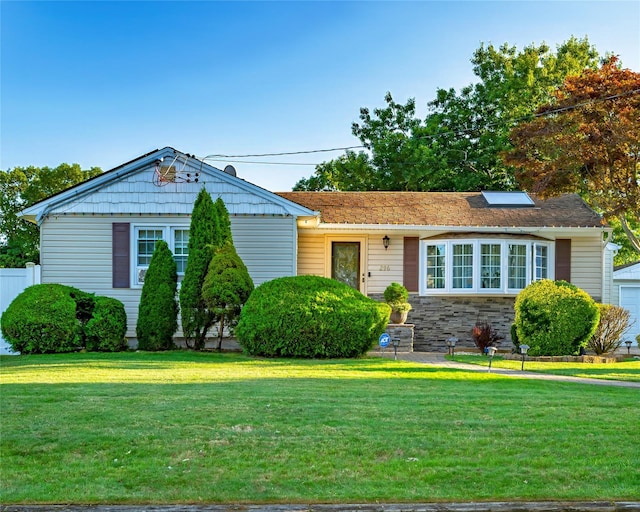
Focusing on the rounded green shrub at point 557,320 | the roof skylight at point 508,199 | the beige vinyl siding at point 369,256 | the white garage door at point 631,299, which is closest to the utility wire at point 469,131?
the roof skylight at point 508,199

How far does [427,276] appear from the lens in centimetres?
1853

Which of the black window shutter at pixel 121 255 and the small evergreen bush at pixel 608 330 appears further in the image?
the black window shutter at pixel 121 255

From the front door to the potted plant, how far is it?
192 centimetres

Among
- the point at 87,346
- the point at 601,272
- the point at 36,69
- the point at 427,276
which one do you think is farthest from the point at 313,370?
the point at 601,272

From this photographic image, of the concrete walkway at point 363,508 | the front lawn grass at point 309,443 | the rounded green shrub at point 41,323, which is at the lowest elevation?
the concrete walkway at point 363,508

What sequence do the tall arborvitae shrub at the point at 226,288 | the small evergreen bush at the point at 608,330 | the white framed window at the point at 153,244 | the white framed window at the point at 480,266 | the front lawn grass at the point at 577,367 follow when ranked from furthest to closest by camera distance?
the white framed window at the point at 480,266 → the white framed window at the point at 153,244 → the small evergreen bush at the point at 608,330 → the tall arborvitae shrub at the point at 226,288 → the front lawn grass at the point at 577,367

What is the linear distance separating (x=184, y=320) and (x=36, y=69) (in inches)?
247

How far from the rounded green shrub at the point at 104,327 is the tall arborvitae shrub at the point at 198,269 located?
1400mm

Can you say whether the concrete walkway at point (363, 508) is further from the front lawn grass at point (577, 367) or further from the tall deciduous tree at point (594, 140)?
the tall deciduous tree at point (594, 140)

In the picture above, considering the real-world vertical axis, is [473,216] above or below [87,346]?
above

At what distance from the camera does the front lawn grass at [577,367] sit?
12.0 m

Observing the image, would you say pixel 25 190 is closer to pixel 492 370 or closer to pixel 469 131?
pixel 469 131

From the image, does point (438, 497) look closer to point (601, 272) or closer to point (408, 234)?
point (408, 234)

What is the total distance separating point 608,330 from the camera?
1622cm
